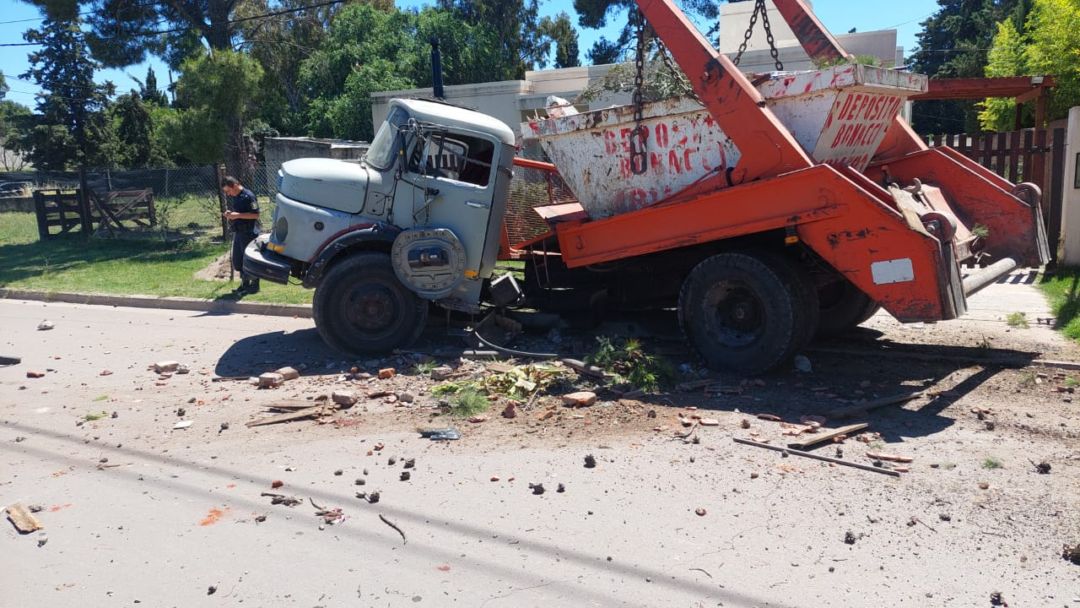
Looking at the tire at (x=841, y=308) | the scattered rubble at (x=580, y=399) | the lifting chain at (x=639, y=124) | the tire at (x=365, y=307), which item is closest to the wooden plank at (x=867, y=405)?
the scattered rubble at (x=580, y=399)

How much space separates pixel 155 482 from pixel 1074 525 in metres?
5.20

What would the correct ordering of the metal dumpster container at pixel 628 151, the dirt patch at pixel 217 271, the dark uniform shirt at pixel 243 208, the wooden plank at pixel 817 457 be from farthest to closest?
the dirt patch at pixel 217 271 → the dark uniform shirt at pixel 243 208 → the metal dumpster container at pixel 628 151 → the wooden plank at pixel 817 457

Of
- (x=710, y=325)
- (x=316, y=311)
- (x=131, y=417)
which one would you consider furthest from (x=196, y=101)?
(x=710, y=325)

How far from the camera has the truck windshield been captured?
829 cm

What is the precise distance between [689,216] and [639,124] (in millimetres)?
1077

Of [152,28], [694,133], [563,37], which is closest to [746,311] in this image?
[694,133]

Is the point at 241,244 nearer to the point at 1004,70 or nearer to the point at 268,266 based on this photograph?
A: the point at 268,266

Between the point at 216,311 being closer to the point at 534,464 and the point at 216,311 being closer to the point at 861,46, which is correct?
the point at 534,464

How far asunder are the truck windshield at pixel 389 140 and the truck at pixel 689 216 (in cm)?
3

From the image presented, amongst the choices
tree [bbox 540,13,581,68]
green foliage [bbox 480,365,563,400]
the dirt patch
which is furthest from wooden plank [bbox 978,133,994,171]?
tree [bbox 540,13,581,68]

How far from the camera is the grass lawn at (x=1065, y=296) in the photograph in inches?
328

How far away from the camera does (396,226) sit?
831cm

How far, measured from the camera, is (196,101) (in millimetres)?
17906

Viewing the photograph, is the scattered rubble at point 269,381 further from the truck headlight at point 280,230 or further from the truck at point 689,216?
the truck headlight at point 280,230
